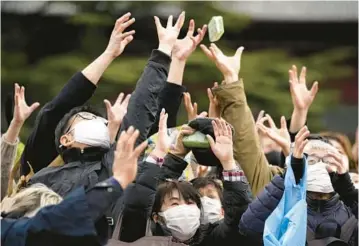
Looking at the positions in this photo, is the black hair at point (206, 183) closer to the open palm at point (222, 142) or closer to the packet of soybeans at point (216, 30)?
the open palm at point (222, 142)

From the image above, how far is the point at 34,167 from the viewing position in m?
5.26

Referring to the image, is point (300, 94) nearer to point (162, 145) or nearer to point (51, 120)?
point (162, 145)

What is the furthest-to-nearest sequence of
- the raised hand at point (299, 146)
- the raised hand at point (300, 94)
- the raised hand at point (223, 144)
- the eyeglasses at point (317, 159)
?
the raised hand at point (300, 94), the eyeglasses at point (317, 159), the raised hand at point (223, 144), the raised hand at point (299, 146)

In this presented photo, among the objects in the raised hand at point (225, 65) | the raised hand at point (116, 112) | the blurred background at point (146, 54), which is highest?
the raised hand at point (225, 65)

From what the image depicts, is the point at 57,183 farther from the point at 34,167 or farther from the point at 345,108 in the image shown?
the point at 345,108

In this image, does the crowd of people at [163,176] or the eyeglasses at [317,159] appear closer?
the crowd of people at [163,176]

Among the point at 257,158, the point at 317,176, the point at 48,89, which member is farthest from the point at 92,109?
the point at 48,89

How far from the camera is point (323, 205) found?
5129 mm

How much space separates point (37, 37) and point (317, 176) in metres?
10.8

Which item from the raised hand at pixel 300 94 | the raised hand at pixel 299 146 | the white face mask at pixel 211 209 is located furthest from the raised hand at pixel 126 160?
the raised hand at pixel 300 94

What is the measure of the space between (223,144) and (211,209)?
46 centimetres

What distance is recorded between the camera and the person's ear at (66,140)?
16.0 feet

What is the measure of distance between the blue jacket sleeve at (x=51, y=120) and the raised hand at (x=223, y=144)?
0.82m

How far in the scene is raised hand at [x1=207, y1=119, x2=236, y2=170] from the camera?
4668mm
